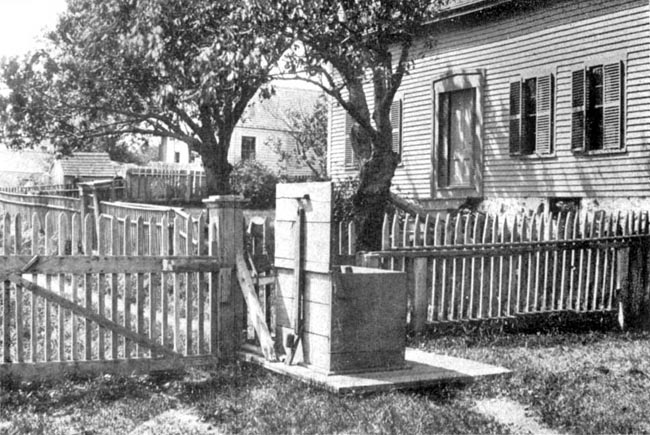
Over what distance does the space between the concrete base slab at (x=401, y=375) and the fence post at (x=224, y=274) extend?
0.25m

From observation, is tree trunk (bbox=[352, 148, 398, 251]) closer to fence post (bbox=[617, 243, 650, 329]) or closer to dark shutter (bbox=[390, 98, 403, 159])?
fence post (bbox=[617, 243, 650, 329])

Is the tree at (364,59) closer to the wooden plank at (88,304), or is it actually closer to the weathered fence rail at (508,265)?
the weathered fence rail at (508,265)

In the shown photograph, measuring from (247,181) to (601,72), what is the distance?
20.3m

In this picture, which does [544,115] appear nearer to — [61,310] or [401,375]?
[401,375]

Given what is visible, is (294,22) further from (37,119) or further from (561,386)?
(37,119)

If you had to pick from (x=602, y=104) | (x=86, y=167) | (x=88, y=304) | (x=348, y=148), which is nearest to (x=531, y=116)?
(x=602, y=104)

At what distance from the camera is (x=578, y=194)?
49.6 feet

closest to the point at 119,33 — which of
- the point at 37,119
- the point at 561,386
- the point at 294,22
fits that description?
the point at 37,119

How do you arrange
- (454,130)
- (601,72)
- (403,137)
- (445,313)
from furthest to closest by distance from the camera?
1. (403,137)
2. (454,130)
3. (601,72)
4. (445,313)

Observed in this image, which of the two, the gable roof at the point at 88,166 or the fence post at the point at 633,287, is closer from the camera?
the fence post at the point at 633,287

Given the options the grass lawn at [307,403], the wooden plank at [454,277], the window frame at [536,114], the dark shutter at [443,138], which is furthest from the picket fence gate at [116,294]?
the dark shutter at [443,138]

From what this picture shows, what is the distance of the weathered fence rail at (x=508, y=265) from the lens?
877 centimetres

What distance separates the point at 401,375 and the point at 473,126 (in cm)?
1246

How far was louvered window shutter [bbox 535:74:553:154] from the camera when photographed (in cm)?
1580
